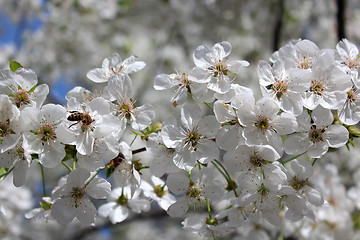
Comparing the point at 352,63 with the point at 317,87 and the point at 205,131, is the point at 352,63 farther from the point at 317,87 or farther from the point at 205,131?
the point at 205,131

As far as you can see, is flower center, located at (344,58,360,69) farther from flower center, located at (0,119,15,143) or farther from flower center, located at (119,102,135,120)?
flower center, located at (0,119,15,143)

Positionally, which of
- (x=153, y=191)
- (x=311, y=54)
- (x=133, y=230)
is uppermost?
(x=311, y=54)

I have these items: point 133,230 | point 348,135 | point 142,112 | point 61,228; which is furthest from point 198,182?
point 133,230

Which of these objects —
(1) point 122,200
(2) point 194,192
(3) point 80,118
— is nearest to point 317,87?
(2) point 194,192

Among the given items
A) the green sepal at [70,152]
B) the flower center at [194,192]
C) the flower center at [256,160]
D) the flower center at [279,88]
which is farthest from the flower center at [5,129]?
the flower center at [279,88]

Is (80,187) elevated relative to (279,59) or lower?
lower

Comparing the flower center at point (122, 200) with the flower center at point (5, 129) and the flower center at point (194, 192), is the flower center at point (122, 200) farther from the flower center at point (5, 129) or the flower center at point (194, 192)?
the flower center at point (5, 129)

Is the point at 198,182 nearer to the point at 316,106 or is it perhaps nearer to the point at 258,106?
the point at 258,106
